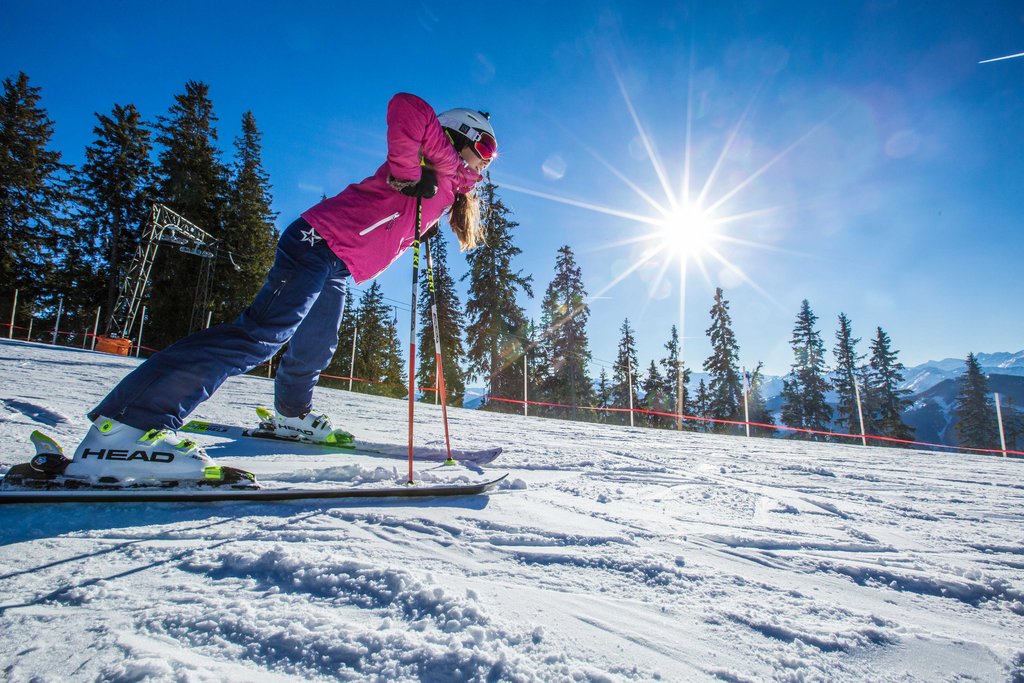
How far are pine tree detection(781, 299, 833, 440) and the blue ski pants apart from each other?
107 ft

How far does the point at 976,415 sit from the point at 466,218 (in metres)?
50.3

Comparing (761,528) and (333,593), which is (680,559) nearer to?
(761,528)

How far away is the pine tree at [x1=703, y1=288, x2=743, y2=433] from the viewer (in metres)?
29.1

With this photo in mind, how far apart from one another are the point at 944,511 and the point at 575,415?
62.5 ft

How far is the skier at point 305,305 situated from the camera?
153 centimetres

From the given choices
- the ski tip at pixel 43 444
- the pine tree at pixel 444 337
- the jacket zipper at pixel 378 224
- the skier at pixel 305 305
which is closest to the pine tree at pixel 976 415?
the pine tree at pixel 444 337

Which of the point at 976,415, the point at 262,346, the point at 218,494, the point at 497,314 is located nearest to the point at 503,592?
the point at 218,494

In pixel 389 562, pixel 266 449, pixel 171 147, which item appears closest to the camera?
pixel 389 562

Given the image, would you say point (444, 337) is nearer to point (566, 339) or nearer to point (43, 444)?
point (566, 339)

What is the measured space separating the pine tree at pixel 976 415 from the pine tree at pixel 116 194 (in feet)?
195

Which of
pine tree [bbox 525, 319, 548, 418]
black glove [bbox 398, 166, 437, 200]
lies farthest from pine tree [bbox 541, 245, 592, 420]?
black glove [bbox 398, 166, 437, 200]

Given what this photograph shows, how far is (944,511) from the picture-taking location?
2.03 meters

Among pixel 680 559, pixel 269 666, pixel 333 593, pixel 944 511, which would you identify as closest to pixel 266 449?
pixel 333 593

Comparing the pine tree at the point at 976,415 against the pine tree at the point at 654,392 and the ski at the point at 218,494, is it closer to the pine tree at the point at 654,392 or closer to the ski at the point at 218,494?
the pine tree at the point at 654,392
